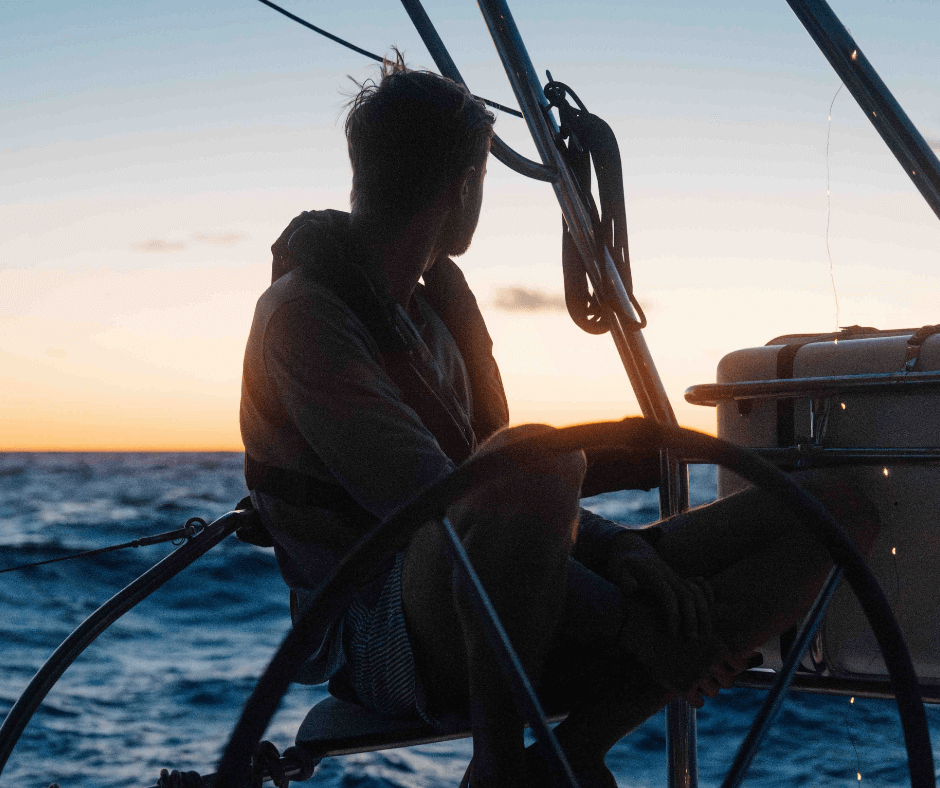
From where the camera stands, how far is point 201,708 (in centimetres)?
648

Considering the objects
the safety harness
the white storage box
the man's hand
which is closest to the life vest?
the safety harness

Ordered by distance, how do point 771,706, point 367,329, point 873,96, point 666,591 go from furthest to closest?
1. point 367,329
2. point 873,96
3. point 666,591
4. point 771,706

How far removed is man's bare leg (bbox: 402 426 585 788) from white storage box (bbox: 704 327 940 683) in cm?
72

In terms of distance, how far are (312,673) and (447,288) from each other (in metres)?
0.70

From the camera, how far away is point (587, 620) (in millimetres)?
1087

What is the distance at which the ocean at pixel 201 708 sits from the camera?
5.43 metres

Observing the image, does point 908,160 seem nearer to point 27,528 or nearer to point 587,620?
point 587,620

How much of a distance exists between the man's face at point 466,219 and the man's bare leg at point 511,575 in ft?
1.99

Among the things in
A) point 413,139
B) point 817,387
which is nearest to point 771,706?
point 817,387

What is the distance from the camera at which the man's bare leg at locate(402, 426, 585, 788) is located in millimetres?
840

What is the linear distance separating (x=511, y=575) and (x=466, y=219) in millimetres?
740

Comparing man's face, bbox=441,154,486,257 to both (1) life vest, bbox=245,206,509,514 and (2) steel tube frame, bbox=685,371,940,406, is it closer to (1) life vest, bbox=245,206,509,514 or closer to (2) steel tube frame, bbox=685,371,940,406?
(1) life vest, bbox=245,206,509,514

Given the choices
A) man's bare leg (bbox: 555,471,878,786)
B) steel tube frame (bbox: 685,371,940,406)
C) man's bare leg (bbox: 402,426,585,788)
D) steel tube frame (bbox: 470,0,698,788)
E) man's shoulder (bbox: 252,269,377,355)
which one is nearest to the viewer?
man's bare leg (bbox: 402,426,585,788)

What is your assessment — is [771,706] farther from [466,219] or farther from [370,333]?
[466,219]
